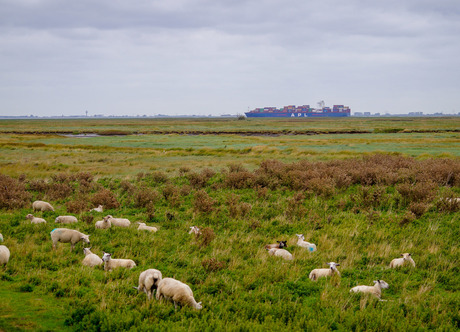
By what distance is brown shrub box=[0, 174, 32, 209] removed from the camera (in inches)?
553

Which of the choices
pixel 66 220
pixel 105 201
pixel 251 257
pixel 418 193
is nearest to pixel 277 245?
pixel 251 257

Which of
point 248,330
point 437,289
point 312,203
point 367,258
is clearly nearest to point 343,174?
point 312,203

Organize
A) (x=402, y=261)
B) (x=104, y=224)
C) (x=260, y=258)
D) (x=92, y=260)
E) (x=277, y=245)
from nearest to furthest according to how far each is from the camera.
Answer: (x=92, y=260) < (x=402, y=261) < (x=260, y=258) < (x=277, y=245) < (x=104, y=224)

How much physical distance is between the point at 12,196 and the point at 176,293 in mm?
12455

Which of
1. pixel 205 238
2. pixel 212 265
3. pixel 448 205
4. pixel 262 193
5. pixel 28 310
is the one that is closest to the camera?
pixel 28 310

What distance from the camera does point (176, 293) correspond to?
20.7ft

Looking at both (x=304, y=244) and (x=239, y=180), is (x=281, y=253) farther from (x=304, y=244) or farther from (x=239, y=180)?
(x=239, y=180)

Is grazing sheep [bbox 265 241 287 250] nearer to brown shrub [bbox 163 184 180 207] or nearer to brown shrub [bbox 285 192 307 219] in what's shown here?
brown shrub [bbox 285 192 307 219]

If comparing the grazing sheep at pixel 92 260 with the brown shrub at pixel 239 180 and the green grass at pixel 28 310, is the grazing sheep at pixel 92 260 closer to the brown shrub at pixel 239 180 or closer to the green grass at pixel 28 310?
the green grass at pixel 28 310

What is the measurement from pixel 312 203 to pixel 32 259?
11.3 meters

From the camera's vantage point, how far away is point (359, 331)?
565cm

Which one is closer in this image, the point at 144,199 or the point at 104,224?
the point at 104,224

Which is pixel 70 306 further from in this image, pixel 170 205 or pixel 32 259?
pixel 170 205

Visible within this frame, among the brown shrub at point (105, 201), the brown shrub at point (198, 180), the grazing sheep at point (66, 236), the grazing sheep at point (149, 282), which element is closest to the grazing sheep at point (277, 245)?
the grazing sheep at point (149, 282)
